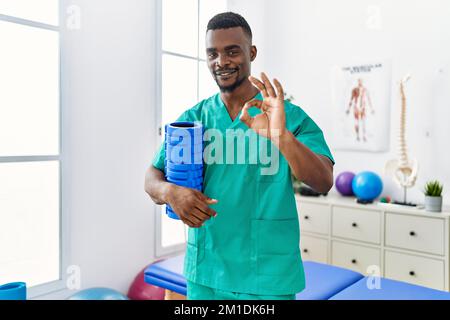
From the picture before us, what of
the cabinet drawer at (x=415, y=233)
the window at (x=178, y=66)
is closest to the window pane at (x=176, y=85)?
the window at (x=178, y=66)

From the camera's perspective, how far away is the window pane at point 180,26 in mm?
2988

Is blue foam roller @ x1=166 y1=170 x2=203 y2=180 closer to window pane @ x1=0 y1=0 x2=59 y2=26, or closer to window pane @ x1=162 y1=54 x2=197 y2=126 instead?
window pane @ x1=0 y1=0 x2=59 y2=26

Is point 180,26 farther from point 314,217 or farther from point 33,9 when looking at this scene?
point 314,217

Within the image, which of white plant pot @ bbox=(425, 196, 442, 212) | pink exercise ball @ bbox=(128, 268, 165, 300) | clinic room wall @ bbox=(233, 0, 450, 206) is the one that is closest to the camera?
pink exercise ball @ bbox=(128, 268, 165, 300)

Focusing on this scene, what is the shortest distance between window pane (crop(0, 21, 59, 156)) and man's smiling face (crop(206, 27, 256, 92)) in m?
1.50

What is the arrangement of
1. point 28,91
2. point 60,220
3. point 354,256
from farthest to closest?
point 354,256 < point 60,220 < point 28,91

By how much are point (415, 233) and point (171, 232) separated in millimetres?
1713

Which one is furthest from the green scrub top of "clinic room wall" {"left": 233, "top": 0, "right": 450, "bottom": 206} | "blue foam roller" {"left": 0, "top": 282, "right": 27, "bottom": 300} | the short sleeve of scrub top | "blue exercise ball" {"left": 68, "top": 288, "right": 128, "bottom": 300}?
"clinic room wall" {"left": 233, "top": 0, "right": 450, "bottom": 206}

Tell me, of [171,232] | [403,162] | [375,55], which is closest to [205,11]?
[375,55]

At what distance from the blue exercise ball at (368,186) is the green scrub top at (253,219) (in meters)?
2.05

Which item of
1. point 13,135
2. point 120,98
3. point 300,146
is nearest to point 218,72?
point 300,146

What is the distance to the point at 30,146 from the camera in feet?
7.28

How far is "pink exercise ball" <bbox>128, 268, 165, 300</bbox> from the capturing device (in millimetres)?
2520
